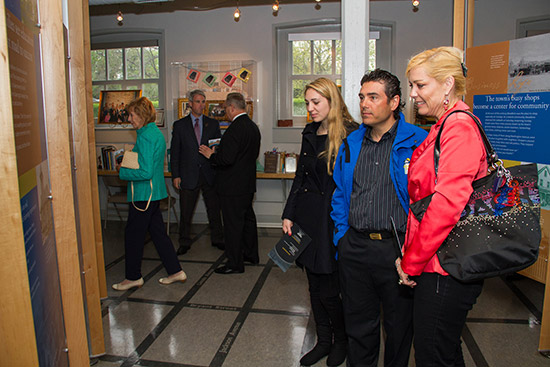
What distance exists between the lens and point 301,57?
624cm

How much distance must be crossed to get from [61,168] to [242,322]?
79.0 inches

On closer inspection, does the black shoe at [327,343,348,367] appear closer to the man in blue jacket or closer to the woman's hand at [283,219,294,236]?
the man in blue jacket

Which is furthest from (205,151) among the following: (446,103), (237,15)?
(446,103)

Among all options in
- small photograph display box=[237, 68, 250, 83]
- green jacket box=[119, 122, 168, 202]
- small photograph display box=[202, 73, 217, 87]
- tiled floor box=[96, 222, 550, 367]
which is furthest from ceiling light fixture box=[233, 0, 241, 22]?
tiled floor box=[96, 222, 550, 367]

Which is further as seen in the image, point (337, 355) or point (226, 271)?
point (226, 271)

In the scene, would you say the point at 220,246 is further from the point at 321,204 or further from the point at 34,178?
the point at 34,178

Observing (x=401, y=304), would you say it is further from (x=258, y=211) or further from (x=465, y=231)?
(x=258, y=211)

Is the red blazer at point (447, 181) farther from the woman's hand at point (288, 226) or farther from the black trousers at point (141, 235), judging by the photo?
the black trousers at point (141, 235)

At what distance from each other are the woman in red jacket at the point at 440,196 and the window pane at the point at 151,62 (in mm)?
5554

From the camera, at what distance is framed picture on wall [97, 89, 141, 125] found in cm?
664

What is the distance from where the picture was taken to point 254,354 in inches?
110

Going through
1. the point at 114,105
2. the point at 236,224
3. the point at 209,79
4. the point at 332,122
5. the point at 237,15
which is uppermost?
the point at 237,15

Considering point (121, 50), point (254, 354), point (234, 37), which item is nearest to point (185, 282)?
point (254, 354)

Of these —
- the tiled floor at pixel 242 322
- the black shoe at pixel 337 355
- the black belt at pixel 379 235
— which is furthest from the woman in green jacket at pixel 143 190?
the black belt at pixel 379 235
